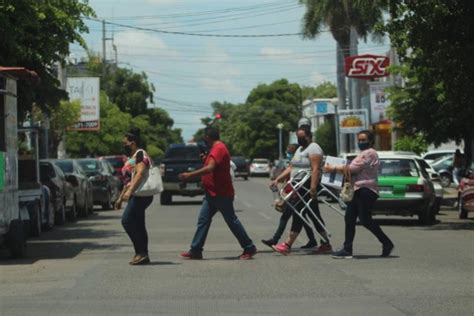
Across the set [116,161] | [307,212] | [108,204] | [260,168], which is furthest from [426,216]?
[260,168]

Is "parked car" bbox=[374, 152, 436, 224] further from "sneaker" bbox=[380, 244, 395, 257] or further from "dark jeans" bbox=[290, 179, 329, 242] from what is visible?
"sneaker" bbox=[380, 244, 395, 257]

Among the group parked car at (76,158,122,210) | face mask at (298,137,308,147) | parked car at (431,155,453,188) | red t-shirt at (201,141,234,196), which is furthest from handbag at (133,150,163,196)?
parked car at (431,155,453,188)

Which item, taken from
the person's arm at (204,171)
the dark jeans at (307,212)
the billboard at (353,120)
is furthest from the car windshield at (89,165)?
the billboard at (353,120)

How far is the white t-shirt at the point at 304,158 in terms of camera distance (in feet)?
46.7

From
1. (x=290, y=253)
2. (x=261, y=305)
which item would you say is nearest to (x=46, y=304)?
(x=261, y=305)

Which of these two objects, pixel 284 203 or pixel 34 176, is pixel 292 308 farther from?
pixel 34 176

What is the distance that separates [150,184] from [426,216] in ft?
33.1

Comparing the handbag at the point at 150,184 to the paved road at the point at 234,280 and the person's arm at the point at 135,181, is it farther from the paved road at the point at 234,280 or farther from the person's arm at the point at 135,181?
the paved road at the point at 234,280

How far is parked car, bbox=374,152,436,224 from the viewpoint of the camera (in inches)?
818

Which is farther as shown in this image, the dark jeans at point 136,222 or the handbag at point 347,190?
the handbag at point 347,190

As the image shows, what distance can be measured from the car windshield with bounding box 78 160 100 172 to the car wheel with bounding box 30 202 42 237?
11124 mm

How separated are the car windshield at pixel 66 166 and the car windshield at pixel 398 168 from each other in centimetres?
873

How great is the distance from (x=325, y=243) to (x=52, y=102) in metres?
7.44

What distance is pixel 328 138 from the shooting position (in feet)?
231
